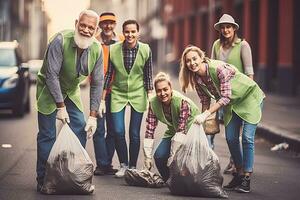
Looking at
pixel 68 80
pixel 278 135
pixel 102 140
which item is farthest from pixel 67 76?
pixel 278 135

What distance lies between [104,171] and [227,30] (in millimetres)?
2052

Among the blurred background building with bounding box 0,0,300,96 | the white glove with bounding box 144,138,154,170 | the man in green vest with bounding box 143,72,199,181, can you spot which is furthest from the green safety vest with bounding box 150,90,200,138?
the blurred background building with bounding box 0,0,300,96

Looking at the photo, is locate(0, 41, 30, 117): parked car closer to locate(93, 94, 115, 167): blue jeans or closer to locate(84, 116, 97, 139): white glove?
locate(93, 94, 115, 167): blue jeans

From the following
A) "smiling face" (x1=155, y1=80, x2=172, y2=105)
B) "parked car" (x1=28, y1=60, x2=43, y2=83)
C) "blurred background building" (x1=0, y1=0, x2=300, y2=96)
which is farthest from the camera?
"parked car" (x1=28, y1=60, x2=43, y2=83)

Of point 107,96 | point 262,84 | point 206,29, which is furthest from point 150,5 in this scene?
point 107,96

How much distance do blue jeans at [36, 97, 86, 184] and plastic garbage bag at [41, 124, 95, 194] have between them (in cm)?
26

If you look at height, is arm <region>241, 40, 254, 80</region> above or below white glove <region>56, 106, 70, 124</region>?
above

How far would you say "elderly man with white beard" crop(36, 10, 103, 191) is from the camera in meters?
7.34

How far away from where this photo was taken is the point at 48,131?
25.0 feet

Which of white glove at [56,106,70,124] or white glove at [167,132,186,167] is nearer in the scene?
white glove at [56,106,70,124]

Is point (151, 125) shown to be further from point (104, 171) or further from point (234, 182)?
point (104, 171)

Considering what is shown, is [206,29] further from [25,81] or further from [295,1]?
[25,81]

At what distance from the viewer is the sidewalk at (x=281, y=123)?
12508mm

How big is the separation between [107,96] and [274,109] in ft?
35.8
